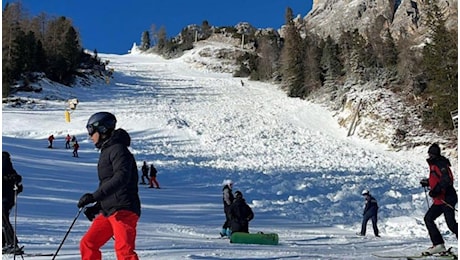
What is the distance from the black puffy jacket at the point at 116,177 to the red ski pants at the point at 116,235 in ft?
0.24

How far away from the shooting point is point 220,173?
24188 mm

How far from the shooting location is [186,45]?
111062mm

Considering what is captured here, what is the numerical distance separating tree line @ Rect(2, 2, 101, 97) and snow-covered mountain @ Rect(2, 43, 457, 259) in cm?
218

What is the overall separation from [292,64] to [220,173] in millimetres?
35246

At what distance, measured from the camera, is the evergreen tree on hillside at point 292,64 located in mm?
53969

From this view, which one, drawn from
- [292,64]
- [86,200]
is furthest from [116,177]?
[292,64]

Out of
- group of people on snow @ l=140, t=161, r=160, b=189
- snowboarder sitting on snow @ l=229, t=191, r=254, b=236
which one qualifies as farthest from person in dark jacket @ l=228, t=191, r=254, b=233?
group of people on snow @ l=140, t=161, r=160, b=189

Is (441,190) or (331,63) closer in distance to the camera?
(441,190)

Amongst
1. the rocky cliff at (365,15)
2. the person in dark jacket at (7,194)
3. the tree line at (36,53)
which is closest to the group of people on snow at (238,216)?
the person in dark jacket at (7,194)

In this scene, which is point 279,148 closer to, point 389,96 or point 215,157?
point 215,157

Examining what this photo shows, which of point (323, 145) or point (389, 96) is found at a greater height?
point (389, 96)

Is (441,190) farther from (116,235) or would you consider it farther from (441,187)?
(116,235)

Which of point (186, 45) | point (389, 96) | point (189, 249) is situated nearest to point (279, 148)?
point (389, 96)

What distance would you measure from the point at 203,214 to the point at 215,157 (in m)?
12.2
